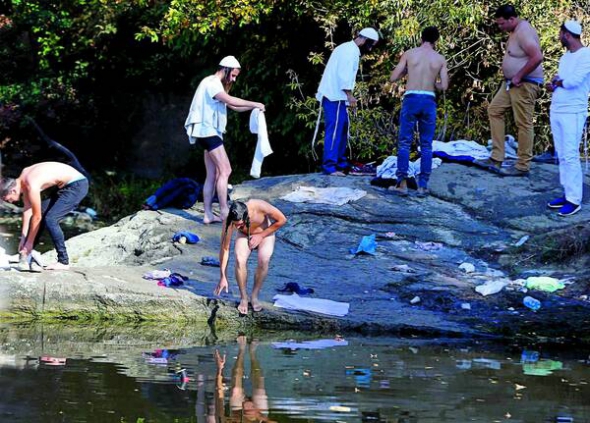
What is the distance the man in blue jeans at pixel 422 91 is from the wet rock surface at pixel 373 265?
691 mm

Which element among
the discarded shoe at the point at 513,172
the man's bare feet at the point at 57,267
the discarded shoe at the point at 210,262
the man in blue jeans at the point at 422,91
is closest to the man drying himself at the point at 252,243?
the discarded shoe at the point at 210,262

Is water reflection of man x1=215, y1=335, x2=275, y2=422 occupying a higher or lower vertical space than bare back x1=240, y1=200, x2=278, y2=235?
lower

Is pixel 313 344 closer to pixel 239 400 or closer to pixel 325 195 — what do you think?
pixel 239 400

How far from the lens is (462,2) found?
16.9 meters

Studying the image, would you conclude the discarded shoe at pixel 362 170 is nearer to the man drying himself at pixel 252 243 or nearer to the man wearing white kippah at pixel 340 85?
the man wearing white kippah at pixel 340 85

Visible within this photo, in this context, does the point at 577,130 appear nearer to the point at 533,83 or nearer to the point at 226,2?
the point at 533,83

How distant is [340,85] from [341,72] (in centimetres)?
16

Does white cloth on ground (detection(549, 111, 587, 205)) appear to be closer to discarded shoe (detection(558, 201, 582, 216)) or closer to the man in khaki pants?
discarded shoe (detection(558, 201, 582, 216))

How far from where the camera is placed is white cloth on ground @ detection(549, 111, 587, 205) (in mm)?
12719

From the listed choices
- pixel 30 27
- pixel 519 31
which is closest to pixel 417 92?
→ pixel 519 31

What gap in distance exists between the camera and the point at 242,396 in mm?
7906

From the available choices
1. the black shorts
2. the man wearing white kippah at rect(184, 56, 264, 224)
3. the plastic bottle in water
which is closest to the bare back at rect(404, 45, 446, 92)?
the man wearing white kippah at rect(184, 56, 264, 224)

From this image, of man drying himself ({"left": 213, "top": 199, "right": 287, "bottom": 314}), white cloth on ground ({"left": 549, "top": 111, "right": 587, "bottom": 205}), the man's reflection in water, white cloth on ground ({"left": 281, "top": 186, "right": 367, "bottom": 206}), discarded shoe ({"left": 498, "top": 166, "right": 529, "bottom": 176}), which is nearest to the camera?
the man's reflection in water

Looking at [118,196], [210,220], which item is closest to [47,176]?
[210,220]
